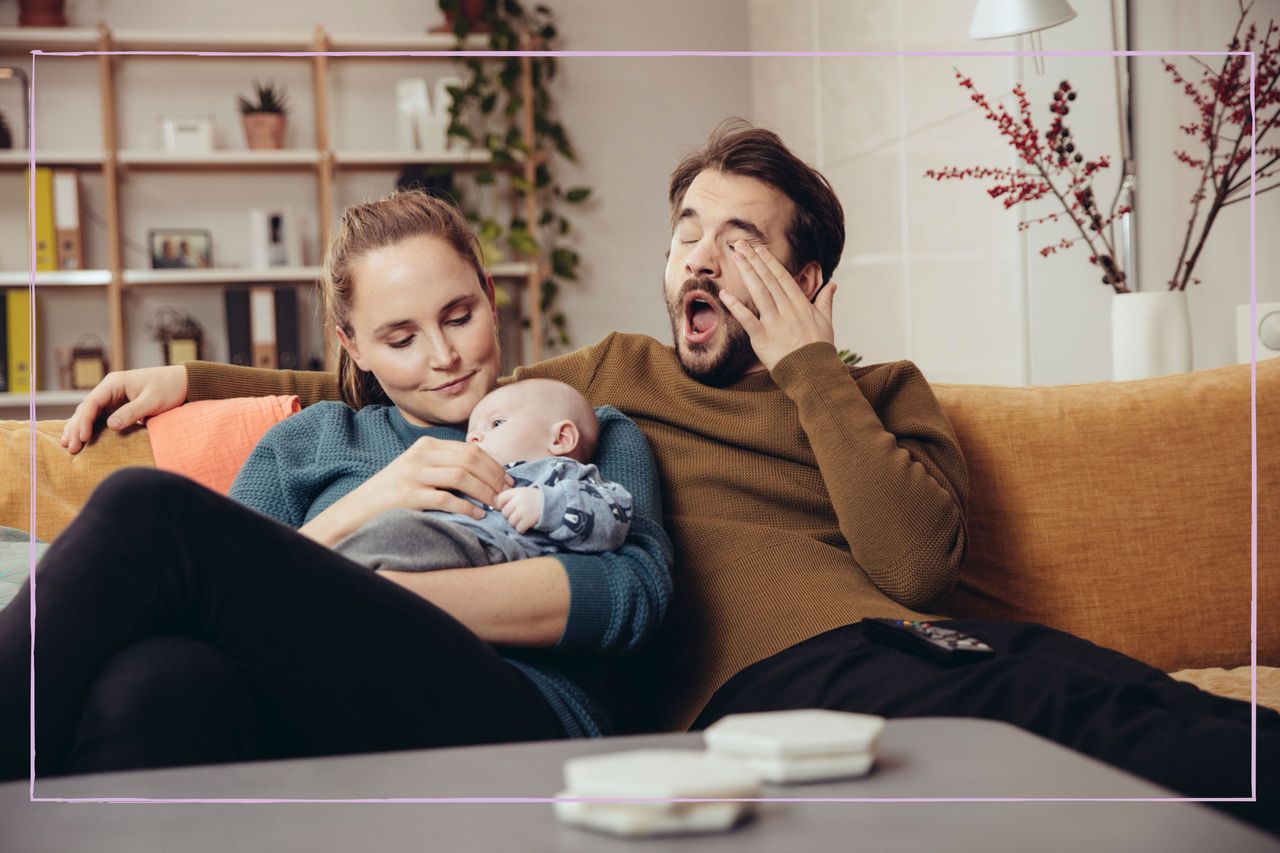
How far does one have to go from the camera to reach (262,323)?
11.6 ft

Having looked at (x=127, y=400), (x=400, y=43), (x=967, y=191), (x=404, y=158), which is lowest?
(x=127, y=400)

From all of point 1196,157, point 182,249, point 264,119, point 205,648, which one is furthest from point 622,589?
point 182,249

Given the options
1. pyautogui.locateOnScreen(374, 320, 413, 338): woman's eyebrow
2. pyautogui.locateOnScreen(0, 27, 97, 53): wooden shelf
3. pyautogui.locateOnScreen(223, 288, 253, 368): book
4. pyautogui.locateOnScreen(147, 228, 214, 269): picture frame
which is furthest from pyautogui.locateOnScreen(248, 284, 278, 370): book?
pyautogui.locateOnScreen(374, 320, 413, 338): woman's eyebrow

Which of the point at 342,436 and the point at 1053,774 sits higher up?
the point at 342,436

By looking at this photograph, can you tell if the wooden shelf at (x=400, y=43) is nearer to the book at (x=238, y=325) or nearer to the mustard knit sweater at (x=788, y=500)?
the book at (x=238, y=325)

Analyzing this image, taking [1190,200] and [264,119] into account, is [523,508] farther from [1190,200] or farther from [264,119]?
[264,119]

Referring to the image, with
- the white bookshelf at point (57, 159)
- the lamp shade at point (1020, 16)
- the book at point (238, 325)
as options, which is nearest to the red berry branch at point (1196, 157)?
the lamp shade at point (1020, 16)

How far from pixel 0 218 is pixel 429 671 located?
348 cm

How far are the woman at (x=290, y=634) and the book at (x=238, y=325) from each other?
265cm

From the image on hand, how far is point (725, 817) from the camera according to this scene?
1.42 feet

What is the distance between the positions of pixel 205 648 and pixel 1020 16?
174cm

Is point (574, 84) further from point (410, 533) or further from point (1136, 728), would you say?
point (1136, 728)

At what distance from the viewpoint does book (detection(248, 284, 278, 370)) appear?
3533mm

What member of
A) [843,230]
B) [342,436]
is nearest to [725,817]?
[342,436]
